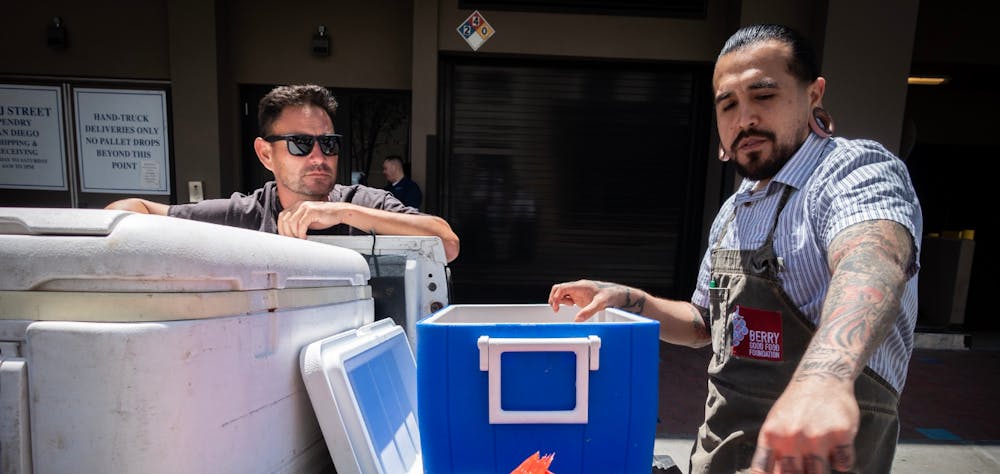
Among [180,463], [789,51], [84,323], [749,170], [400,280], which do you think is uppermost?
[789,51]

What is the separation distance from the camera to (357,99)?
5645 mm

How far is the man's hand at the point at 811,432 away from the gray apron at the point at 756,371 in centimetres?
51

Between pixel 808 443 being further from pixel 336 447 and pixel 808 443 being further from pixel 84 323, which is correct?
pixel 84 323

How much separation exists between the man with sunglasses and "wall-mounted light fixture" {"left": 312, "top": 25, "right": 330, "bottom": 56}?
12.6ft

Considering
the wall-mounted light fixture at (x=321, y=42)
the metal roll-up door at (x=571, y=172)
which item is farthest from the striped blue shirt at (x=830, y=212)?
the wall-mounted light fixture at (x=321, y=42)

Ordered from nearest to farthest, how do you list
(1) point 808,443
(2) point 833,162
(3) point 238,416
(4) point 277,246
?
(1) point 808,443, (3) point 238,416, (4) point 277,246, (2) point 833,162

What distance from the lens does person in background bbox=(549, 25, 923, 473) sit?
3.02 feet

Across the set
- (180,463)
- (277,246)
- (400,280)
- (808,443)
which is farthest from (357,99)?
(808,443)

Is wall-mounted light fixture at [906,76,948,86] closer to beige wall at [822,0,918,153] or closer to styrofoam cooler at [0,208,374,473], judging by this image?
beige wall at [822,0,918,153]

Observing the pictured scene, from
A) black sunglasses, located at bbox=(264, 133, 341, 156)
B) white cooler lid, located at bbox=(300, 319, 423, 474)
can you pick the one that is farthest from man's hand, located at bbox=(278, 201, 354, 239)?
white cooler lid, located at bbox=(300, 319, 423, 474)

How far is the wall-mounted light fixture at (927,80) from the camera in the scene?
6086mm

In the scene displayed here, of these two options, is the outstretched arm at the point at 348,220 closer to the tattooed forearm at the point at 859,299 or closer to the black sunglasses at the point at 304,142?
the black sunglasses at the point at 304,142

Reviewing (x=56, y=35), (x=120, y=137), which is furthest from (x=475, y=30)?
(x=56, y=35)

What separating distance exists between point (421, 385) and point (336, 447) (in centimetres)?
27
